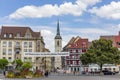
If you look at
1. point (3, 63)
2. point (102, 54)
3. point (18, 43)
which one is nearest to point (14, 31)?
point (18, 43)

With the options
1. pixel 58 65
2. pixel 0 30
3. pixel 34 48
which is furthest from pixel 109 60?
pixel 58 65

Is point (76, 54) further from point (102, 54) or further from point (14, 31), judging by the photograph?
point (102, 54)

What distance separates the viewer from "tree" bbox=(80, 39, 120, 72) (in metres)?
102

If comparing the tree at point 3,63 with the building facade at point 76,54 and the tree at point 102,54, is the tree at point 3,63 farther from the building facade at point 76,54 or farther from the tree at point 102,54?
the tree at point 102,54

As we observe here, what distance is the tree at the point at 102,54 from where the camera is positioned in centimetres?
10169

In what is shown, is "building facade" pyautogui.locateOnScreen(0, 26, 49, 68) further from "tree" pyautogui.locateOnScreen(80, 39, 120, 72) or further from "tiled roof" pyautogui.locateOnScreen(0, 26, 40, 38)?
"tree" pyautogui.locateOnScreen(80, 39, 120, 72)

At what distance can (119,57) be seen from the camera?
A: 10394 cm

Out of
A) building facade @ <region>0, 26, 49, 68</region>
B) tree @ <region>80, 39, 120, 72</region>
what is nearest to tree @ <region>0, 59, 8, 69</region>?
building facade @ <region>0, 26, 49, 68</region>

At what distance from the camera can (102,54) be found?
10269 cm

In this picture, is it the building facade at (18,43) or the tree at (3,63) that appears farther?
the building facade at (18,43)

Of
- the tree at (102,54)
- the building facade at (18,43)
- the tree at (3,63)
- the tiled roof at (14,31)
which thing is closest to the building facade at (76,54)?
the building facade at (18,43)

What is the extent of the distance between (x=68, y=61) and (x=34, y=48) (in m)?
19.0

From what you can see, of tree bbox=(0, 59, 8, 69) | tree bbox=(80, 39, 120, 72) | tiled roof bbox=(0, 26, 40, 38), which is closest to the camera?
tree bbox=(80, 39, 120, 72)

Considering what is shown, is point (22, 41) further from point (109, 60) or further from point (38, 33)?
point (109, 60)
